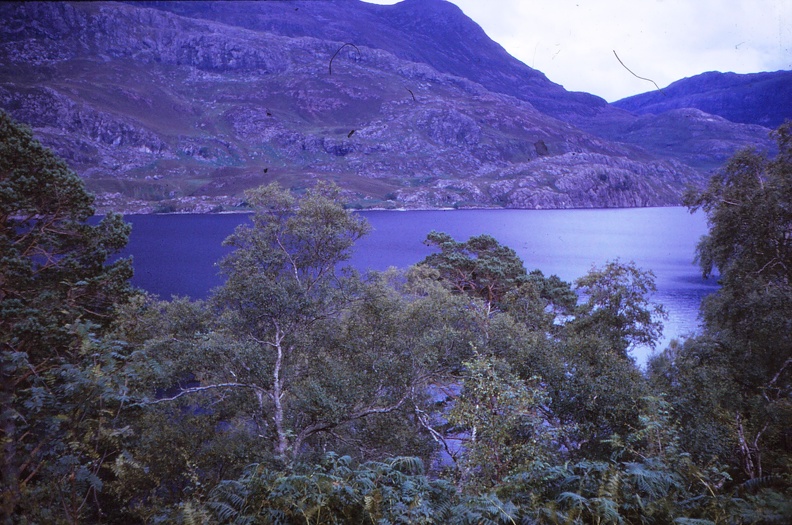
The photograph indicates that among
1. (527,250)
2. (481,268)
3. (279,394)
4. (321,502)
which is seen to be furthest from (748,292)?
(527,250)

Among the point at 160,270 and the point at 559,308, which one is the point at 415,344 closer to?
the point at 559,308

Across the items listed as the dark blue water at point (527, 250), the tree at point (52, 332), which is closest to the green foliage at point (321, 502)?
the tree at point (52, 332)

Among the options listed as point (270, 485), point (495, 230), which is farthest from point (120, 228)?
point (495, 230)

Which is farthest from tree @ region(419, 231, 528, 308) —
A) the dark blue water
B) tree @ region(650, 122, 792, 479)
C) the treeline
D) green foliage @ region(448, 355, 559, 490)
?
green foliage @ region(448, 355, 559, 490)

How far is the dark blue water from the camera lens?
64.7 metres

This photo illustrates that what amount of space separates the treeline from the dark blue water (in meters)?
16.9

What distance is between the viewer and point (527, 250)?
106 m

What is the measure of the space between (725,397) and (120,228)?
27.2 meters

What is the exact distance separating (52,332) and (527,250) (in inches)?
4069

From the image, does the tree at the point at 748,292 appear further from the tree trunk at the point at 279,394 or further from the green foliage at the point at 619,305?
the tree trunk at the point at 279,394

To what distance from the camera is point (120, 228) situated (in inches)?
784

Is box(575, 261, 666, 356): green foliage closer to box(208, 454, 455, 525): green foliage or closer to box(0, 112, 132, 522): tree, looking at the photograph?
box(208, 454, 455, 525): green foliage

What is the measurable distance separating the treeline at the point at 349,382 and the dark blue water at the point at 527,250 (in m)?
16.9

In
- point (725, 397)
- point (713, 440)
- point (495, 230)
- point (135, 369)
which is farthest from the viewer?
point (495, 230)
